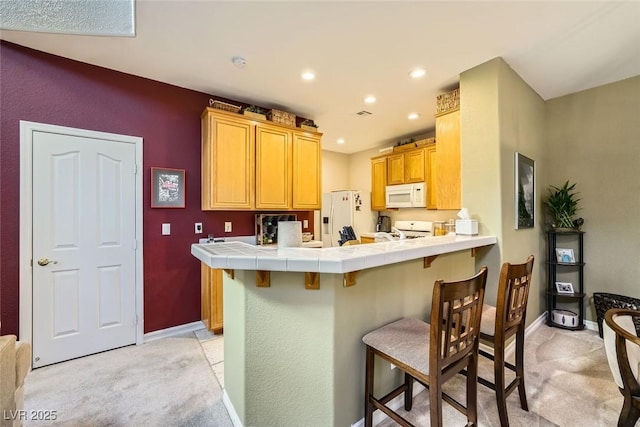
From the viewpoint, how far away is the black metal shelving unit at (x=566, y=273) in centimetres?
311

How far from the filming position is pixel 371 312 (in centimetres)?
165

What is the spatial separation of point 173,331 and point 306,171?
2.56 m

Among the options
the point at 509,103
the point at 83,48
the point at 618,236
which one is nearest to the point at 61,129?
the point at 83,48

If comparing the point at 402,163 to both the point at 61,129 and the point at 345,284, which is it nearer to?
the point at 345,284

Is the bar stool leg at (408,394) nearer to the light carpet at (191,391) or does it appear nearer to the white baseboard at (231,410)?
the light carpet at (191,391)

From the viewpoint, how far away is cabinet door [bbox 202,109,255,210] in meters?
3.01

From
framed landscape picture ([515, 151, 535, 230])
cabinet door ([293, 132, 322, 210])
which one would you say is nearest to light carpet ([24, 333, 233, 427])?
cabinet door ([293, 132, 322, 210])

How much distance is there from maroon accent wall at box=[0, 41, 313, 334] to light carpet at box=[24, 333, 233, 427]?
1.55ft

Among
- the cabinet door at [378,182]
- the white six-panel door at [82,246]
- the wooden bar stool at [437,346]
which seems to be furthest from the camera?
the cabinet door at [378,182]

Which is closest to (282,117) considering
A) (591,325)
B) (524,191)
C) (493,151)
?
(493,151)

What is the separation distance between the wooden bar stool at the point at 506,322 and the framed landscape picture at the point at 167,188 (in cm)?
307

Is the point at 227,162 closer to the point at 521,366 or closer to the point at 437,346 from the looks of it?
the point at 437,346

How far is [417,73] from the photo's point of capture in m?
2.73

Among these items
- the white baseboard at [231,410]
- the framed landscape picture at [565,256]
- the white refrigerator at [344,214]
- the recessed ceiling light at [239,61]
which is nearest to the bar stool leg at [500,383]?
the white baseboard at [231,410]
